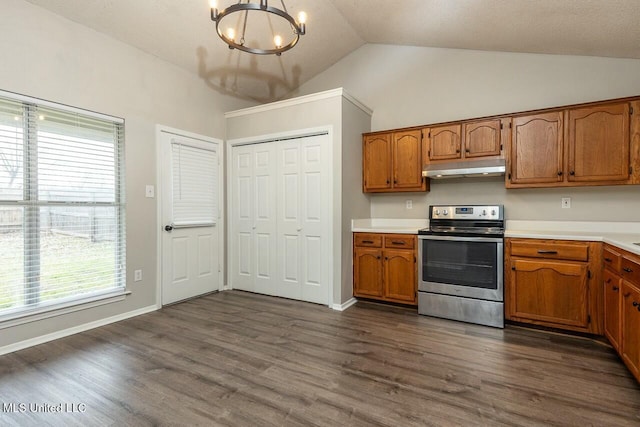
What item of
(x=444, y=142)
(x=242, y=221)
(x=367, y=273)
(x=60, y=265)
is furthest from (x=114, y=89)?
(x=444, y=142)

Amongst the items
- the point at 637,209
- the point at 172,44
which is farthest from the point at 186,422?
the point at 637,209

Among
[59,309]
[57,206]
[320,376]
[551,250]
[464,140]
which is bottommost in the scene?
[320,376]

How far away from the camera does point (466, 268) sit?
3.22 metres

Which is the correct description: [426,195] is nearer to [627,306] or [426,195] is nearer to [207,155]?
[627,306]

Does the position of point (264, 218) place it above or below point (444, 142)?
below

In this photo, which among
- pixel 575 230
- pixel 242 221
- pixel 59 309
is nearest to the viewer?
pixel 59 309

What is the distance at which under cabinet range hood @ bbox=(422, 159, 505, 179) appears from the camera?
10.6 feet

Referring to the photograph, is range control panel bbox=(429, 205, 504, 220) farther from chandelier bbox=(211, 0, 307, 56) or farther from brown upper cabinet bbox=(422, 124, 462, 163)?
chandelier bbox=(211, 0, 307, 56)

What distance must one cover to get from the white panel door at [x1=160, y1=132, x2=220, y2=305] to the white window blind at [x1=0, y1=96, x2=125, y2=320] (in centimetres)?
50

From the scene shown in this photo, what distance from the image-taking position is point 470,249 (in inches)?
126

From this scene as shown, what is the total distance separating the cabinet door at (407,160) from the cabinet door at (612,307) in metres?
1.86

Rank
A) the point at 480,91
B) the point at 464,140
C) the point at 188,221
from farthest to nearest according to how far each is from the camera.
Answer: the point at 188,221 → the point at 480,91 → the point at 464,140

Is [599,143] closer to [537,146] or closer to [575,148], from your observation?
[575,148]

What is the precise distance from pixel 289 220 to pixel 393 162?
4.90 ft
